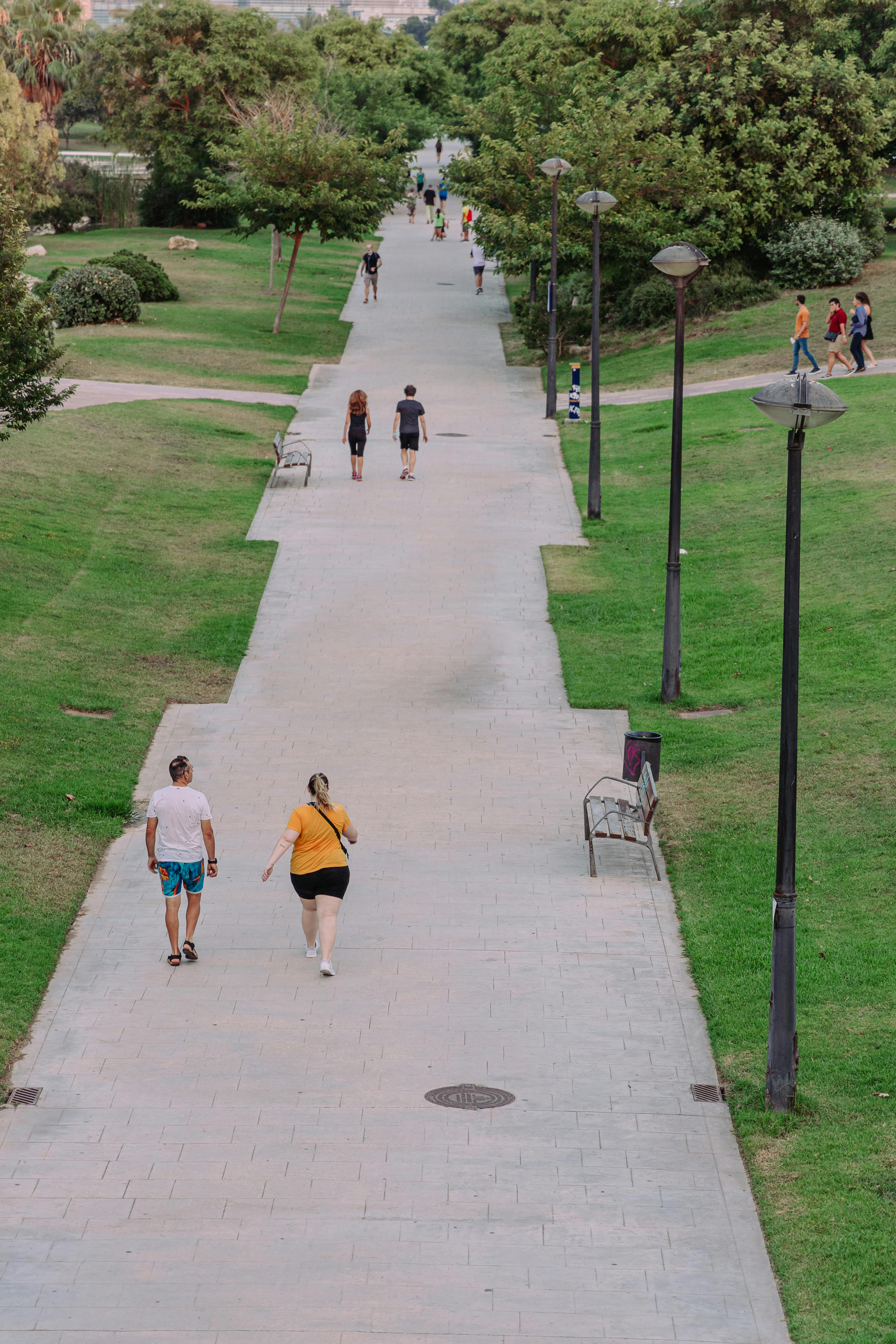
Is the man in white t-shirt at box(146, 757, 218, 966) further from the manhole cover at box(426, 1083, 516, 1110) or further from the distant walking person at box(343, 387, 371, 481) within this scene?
the distant walking person at box(343, 387, 371, 481)

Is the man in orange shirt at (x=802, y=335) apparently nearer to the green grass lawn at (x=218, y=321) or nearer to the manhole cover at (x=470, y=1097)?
the green grass lawn at (x=218, y=321)

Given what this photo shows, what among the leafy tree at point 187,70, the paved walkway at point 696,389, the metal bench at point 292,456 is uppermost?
the leafy tree at point 187,70

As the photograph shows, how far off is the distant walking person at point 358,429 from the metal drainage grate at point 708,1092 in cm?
1764

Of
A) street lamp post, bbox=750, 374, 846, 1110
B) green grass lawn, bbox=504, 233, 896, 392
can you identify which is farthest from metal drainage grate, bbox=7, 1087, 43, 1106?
green grass lawn, bbox=504, 233, 896, 392

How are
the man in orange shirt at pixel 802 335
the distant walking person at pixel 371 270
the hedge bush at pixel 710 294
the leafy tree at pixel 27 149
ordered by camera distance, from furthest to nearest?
the leafy tree at pixel 27 149, the distant walking person at pixel 371 270, the hedge bush at pixel 710 294, the man in orange shirt at pixel 802 335

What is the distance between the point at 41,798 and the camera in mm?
14125

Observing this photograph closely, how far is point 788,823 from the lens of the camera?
31.0 feet

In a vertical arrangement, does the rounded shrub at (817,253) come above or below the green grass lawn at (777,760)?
above

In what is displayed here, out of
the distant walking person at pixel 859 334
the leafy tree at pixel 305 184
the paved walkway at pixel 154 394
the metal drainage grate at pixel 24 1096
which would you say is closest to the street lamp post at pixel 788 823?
the metal drainage grate at pixel 24 1096

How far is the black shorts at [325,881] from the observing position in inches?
433

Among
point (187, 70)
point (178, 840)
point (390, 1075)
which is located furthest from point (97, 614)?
point (187, 70)

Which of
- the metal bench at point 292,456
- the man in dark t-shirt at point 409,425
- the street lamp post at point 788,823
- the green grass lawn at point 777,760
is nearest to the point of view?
the green grass lawn at point 777,760

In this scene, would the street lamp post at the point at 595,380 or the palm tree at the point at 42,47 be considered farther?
the palm tree at the point at 42,47

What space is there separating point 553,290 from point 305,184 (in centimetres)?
1210
